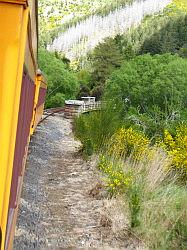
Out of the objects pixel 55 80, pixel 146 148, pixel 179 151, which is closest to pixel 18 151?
pixel 179 151

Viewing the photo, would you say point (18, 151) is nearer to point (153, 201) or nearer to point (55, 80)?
point (153, 201)

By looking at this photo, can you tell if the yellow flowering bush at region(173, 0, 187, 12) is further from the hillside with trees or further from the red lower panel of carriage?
the red lower panel of carriage

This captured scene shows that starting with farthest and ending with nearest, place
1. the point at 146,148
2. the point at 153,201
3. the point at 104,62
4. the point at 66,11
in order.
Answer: the point at 66,11 < the point at 104,62 < the point at 146,148 < the point at 153,201

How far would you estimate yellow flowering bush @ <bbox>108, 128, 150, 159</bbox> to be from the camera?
34.1 feet

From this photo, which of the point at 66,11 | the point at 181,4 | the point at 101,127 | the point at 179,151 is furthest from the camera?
the point at 66,11

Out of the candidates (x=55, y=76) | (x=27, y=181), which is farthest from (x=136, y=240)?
(x=55, y=76)

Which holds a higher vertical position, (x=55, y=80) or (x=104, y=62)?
(x=104, y=62)

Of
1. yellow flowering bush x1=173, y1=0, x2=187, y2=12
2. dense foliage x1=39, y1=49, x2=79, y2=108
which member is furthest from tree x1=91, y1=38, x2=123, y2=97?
yellow flowering bush x1=173, y1=0, x2=187, y2=12

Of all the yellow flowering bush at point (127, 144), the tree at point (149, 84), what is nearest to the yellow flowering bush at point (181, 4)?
the tree at point (149, 84)

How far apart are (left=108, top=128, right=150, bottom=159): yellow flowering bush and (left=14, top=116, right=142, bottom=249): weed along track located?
692mm

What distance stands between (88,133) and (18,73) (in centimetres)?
1036

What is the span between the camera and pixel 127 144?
427 inches

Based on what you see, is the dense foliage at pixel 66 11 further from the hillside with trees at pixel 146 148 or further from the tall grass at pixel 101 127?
the tall grass at pixel 101 127

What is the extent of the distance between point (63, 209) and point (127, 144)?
3.96 m
